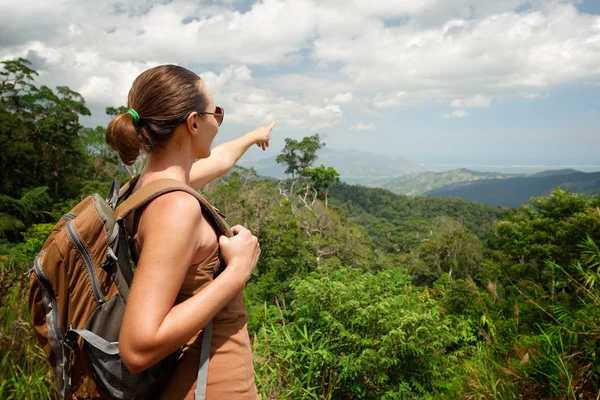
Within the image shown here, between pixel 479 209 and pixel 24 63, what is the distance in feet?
204

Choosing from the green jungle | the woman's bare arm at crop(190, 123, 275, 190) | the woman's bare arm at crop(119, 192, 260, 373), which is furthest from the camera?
the green jungle

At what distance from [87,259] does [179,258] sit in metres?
0.19

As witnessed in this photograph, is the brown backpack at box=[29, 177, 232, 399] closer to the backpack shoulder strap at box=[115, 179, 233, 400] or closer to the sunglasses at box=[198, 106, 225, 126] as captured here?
the backpack shoulder strap at box=[115, 179, 233, 400]

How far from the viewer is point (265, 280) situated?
12.1 meters

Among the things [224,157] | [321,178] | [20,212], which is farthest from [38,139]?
[224,157]

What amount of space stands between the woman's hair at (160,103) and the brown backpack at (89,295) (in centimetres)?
13

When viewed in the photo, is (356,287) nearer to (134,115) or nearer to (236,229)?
(236,229)

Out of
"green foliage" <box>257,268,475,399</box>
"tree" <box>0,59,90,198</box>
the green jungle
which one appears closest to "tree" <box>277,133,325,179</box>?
the green jungle

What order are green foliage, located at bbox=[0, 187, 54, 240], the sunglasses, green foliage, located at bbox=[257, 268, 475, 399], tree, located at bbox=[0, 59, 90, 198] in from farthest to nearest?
tree, located at bbox=[0, 59, 90, 198]
green foliage, located at bbox=[0, 187, 54, 240]
green foliage, located at bbox=[257, 268, 475, 399]
the sunglasses

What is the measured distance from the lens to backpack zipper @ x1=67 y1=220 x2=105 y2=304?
734 mm

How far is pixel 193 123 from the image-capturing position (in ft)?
2.82

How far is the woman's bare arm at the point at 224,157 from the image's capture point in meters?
1.30

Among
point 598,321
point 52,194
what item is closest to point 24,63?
point 52,194

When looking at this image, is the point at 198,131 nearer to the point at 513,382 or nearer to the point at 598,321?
the point at 513,382
